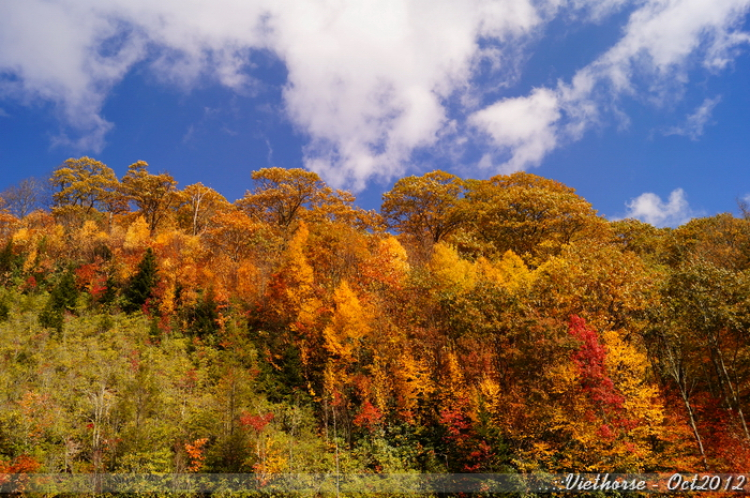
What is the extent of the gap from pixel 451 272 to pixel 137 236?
2648cm

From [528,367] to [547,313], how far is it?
2699 mm

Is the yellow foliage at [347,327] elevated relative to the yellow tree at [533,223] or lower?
lower

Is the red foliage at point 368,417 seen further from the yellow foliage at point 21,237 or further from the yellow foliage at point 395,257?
the yellow foliage at point 21,237

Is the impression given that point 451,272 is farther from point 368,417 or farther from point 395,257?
point 368,417

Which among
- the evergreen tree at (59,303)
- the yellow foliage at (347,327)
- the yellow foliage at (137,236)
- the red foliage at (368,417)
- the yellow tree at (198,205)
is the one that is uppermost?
the yellow tree at (198,205)

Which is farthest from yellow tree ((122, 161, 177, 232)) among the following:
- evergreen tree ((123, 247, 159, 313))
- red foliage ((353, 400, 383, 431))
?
red foliage ((353, 400, 383, 431))

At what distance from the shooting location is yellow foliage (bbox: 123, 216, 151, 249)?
30.3 meters

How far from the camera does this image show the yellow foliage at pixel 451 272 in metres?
20.6

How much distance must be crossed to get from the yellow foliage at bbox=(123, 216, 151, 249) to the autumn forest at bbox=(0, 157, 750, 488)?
0.34 metres

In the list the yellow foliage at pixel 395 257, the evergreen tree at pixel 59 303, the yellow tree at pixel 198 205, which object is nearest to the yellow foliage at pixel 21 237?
the evergreen tree at pixel 59 303

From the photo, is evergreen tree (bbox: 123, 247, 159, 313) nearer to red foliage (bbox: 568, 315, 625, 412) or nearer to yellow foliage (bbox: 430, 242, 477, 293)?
yellow foliage (bbox: 430, 242, 477, 293)

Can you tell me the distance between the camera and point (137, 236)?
3150cm

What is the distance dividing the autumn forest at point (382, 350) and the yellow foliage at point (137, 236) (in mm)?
341

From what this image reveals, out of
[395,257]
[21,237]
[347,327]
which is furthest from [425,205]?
[21,237]
